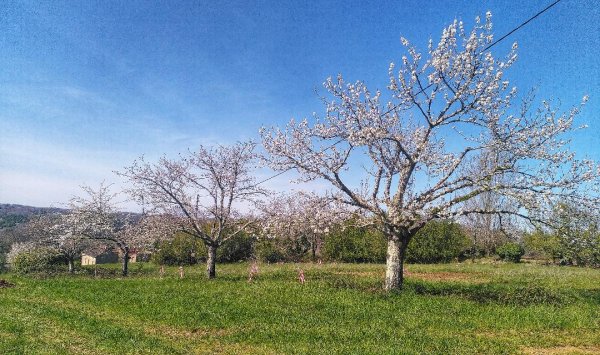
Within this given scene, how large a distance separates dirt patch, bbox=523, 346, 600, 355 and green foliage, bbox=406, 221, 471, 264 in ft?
102

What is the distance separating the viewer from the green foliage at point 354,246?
39906mm

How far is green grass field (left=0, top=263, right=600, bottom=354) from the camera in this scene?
333 inches

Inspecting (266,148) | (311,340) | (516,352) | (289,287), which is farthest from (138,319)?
(516,352)

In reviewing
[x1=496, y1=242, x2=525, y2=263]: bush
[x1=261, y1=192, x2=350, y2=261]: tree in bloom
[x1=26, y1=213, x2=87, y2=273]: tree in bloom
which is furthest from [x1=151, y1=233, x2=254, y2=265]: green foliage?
[x1=261, y1=192, x2=350, y2=261]: tree in bloom

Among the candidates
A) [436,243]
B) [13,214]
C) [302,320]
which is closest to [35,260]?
[302,320]

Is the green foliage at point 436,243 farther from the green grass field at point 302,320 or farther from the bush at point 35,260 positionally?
the bush at point 35,260

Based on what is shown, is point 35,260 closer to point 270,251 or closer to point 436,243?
point 270,251

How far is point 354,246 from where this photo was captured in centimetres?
4078

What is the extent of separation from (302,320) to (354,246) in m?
30.9

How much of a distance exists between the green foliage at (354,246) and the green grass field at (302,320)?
76.2 ft

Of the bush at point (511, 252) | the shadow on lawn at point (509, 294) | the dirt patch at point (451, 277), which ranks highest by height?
the bush at point (511, 252)

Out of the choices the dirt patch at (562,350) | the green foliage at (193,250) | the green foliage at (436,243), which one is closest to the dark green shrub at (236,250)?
the green foliage at (193,250)

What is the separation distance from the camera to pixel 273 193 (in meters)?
22.9

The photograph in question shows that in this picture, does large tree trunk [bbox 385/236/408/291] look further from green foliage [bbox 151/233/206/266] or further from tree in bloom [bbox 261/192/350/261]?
green foliage [bbox 151/233/206/266]
